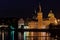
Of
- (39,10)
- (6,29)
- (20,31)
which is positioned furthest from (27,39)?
(39,10)

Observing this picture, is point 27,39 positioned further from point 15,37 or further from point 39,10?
point 39,10

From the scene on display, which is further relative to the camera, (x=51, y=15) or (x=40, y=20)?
(x=51, y=15)

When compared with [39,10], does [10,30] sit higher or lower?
lower

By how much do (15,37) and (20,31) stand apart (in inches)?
3.3

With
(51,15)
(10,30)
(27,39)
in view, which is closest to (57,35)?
(27,39)

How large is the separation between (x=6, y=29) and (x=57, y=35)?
542mm

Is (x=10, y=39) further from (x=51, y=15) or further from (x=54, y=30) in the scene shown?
(x=51, y=15)

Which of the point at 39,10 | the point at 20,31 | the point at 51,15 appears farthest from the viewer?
the point at 51,15

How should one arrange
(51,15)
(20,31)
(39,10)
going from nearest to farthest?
(20,31)
(39,10)
(51,15)

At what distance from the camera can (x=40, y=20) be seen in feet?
68.1

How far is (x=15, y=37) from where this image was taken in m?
2.04

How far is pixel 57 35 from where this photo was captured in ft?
6.67

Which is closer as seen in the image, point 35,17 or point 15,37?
point 15,37

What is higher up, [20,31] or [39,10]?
[39,10]
